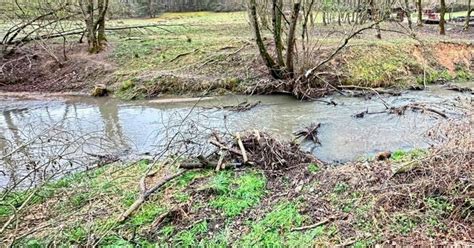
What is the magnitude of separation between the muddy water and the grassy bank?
1433 mm

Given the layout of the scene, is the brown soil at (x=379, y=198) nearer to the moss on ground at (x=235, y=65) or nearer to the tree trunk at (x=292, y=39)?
the tree trunk at (x=292, y=39)

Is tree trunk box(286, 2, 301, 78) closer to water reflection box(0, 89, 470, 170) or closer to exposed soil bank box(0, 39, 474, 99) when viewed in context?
exposed soil bank box(0, 39, 474, 99)

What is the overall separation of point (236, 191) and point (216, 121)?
14.4 ft

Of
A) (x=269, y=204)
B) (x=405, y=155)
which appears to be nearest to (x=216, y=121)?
(x=405, y=155)

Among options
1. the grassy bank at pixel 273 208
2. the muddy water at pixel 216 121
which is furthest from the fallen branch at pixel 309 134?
the grassy bank at pixel 273 208

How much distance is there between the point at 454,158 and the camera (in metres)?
5.43

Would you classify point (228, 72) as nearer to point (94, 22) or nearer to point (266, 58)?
point (266, 58)

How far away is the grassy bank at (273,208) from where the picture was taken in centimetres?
484

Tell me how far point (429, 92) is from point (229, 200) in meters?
8.81

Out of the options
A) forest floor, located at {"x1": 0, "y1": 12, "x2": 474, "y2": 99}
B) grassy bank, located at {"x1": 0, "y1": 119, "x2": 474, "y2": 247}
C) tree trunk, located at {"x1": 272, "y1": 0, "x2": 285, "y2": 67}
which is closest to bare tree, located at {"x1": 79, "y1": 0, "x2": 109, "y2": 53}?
forest floor, located at {"x1": 0, "y1": 12, "x2": 474, "y2": 99}

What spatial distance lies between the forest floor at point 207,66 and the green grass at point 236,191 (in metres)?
6.75

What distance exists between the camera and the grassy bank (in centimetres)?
484

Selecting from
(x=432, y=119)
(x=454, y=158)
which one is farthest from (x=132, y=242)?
(x=432, y=119)

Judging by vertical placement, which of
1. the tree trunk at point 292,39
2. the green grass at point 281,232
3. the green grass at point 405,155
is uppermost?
the tree trunk at point 292,39
